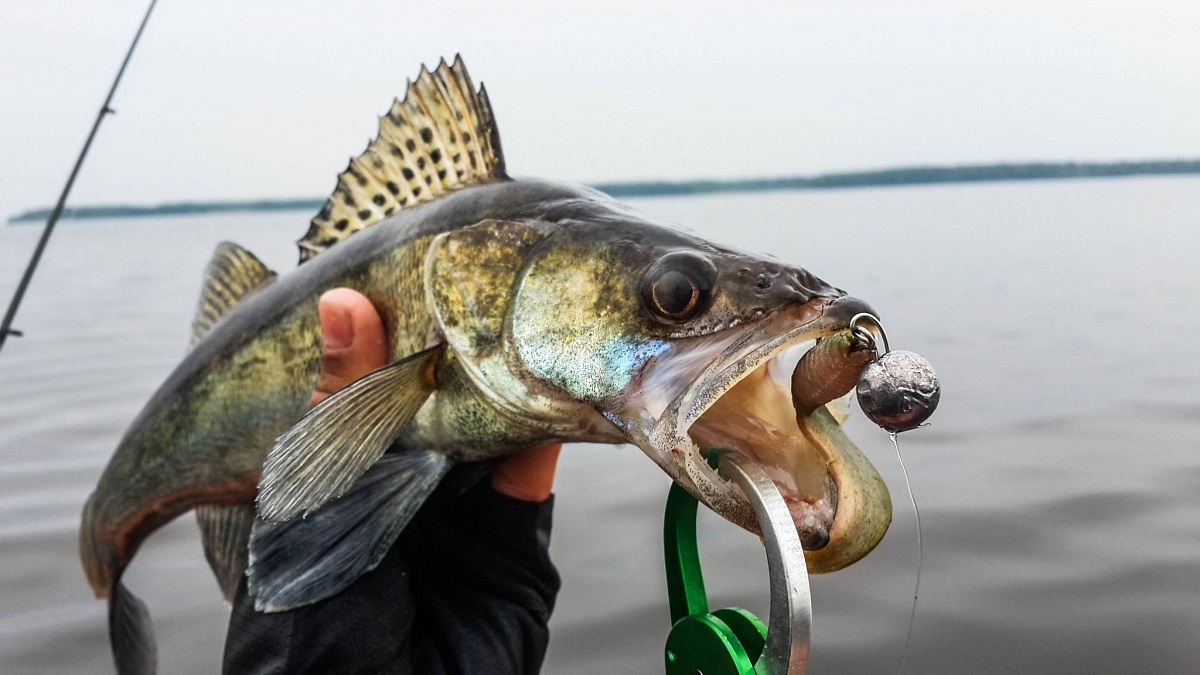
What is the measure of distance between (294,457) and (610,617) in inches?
93.4

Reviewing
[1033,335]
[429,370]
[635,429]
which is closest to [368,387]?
[429,370]

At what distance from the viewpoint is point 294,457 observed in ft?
6.45

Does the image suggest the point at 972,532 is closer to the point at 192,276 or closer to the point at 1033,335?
the point at 1033,335

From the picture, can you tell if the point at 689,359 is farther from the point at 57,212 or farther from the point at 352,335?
the point at 57,212

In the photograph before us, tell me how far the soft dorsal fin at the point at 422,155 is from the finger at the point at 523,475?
749 millimetres

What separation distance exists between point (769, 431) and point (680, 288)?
1.03 feet

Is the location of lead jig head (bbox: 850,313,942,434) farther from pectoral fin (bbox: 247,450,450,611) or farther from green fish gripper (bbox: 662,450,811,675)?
pectoral fin (bbox: 247,450,450,611)

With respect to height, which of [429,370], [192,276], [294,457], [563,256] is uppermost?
[563,256]

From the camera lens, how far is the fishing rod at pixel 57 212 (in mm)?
3500

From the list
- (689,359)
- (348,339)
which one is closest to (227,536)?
(348,339)

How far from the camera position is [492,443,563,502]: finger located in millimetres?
2445

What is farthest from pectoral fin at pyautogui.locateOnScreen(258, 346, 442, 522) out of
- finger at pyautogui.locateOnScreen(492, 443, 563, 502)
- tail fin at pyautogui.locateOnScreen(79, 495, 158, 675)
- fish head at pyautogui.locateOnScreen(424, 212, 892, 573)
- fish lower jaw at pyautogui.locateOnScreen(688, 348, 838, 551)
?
tail fin at pyautogui.locateOnScreen(79, 495, 158, 675)

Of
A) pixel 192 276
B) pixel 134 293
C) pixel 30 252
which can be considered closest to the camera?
pixel 30 252

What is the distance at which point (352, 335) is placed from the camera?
89.0 inches
